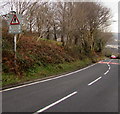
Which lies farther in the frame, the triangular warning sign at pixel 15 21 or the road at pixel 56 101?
the triangular warning sign at pixel 15 21

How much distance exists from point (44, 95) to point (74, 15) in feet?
49.8

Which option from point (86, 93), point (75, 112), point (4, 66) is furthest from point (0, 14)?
point (75, 112)

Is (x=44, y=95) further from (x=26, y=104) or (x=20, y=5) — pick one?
(x=20, y=5)

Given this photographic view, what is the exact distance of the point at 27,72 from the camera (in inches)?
399

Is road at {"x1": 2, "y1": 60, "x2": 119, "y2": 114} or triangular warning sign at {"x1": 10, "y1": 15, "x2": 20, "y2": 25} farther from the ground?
triangular warning sign at {"x1": 10, "y1": 15, "x2": 20, "y2": 25}

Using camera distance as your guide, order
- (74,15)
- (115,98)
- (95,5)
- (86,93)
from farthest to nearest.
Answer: (95,5) → (74,15) → (86,93) → (115,98)

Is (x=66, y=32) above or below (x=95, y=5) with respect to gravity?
below

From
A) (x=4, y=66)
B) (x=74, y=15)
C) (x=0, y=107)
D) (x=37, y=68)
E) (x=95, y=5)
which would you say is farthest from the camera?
(x=95, y=5)

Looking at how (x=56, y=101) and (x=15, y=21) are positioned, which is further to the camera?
(x=15, y=21)

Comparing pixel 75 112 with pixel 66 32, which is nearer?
pixel 75 112

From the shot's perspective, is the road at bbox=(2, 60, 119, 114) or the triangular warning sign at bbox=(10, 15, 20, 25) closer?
the road at bbox=(2, 60, 119, 114)

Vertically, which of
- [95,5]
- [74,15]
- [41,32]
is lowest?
[41,32]

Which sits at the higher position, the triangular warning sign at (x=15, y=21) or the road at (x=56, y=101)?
the triangular warning sign at (x=15, y=21)

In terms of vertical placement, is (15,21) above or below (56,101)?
above
